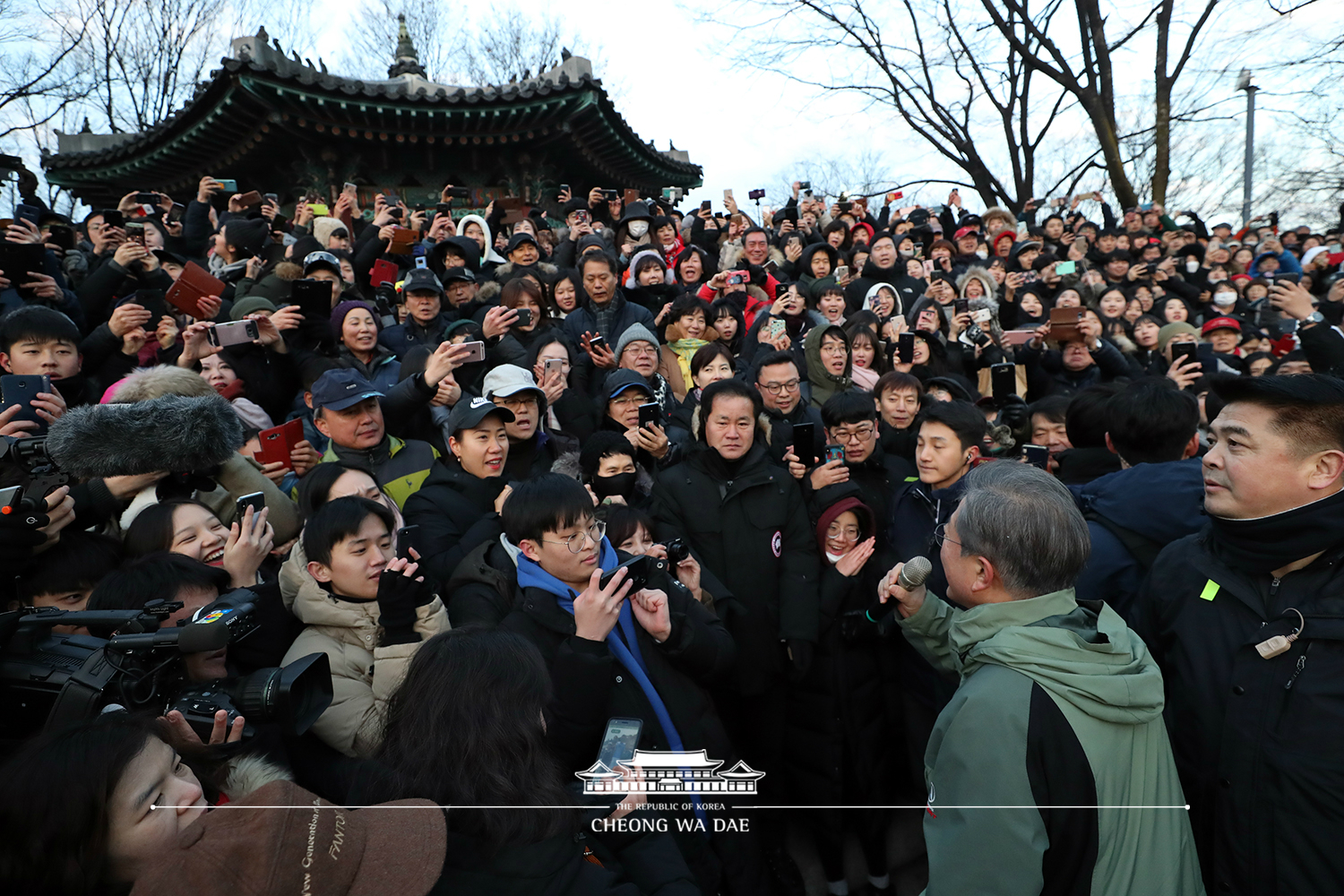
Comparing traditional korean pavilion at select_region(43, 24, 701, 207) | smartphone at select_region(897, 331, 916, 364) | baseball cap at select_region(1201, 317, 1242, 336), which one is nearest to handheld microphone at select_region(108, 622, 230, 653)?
smartphone at select_region(897, 331, 916, 364)

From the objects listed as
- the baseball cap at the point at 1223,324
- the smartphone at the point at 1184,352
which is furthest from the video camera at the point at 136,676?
the baseball cap at the point at 1223,324

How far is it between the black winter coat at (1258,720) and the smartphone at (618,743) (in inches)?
56.7

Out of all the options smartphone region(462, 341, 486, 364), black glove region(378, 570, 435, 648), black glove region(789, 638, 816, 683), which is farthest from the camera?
smartphone region(462, 341, 486, 364)

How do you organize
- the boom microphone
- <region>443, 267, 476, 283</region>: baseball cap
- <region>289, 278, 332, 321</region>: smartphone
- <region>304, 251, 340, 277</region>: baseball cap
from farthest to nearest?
1. <region>443, 267, 476, 283</region>: baseball cap
2. <region>304, 251, 340, 277</region>: baseball cap
3. <region>289, 278, 332, 321</region>: smartphone
4. the boom microphone

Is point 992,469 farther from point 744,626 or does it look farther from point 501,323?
point 501,323

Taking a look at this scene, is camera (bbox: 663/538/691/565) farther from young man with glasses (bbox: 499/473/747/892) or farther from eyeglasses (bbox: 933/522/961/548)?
eyeglasses (bbox: 933/522/961/548)

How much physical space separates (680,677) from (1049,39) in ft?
70.1

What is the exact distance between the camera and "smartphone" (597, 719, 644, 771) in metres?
1.78

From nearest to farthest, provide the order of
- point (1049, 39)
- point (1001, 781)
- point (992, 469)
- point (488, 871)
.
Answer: point (488, 871), point (1001, 781), point (992, 469), point (1049, 39)

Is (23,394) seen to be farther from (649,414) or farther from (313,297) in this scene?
(649,414)

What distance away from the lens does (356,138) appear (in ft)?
Result: 34.9

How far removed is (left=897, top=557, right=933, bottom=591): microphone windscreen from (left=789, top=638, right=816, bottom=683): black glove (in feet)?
2.74

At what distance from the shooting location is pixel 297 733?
5.05 feet

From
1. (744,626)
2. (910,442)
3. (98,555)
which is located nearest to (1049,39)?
(910,442)
